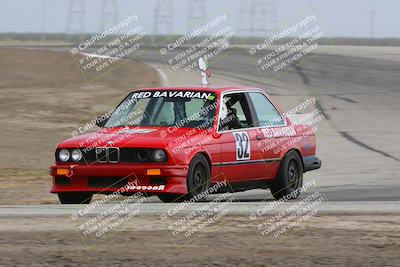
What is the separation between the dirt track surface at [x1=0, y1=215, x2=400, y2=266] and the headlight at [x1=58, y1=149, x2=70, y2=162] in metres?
2.30

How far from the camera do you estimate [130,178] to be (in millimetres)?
11523

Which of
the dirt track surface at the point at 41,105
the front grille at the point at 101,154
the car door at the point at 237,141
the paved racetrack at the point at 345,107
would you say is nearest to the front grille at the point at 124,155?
the front grille at the point at 101,154

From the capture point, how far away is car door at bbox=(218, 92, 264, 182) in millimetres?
12289

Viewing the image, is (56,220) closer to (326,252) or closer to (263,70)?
(326,252)

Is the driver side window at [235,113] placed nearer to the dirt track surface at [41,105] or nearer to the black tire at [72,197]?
the black tire at [72,197]

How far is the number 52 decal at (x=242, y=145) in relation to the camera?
1245cm

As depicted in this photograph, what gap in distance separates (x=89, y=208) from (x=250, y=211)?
1648 mm

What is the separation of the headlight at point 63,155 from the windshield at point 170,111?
89 cm

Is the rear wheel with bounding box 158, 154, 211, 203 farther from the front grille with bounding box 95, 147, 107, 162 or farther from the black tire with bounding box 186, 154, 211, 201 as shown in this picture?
the front grille with bounding box 95, 147, 107, 162
